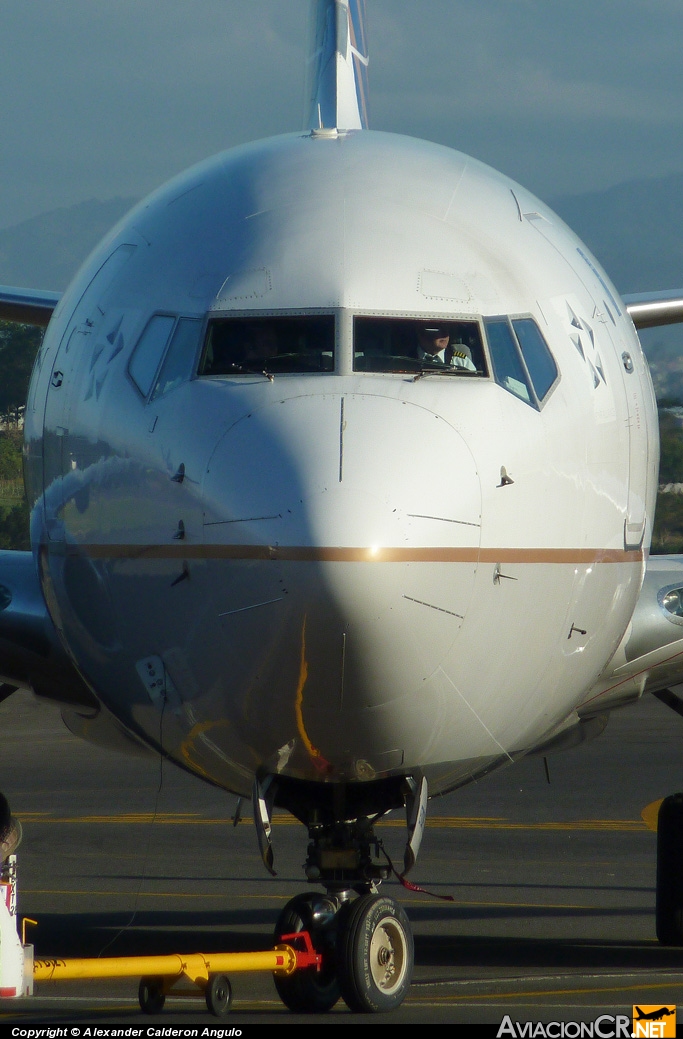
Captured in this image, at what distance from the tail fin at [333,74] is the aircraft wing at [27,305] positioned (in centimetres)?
266

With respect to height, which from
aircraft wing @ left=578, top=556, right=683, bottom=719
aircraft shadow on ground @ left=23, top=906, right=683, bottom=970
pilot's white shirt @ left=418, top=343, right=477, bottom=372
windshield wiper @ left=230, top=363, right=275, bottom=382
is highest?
pilot's white shirt @ left=418, top=343, right=477, bottom=372

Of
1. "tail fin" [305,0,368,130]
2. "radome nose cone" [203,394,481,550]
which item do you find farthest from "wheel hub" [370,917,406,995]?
"tail fin" [305,0,368,130]

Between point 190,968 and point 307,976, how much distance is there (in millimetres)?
618

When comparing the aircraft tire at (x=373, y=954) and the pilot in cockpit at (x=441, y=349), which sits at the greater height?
the pilot in cockpit at (x=441, y=349)

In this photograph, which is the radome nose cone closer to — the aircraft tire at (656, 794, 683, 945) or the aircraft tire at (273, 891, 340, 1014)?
the aircraft tire at (273, 891, 340, 1014)

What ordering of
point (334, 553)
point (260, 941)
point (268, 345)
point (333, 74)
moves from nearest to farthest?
point (334, 553) → point (268, 345) → point (333, 74) → point (260, 941)

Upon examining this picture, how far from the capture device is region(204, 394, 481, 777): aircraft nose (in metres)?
6.07

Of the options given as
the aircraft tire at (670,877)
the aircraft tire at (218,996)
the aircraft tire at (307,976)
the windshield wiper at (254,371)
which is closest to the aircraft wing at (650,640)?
the aircraft tire at (670,877)

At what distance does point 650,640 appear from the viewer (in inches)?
392

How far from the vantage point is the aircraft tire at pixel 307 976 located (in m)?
7.92

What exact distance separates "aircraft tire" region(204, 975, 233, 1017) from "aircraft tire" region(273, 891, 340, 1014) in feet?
1.17

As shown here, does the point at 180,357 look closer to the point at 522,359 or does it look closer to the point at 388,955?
the point at 522,359

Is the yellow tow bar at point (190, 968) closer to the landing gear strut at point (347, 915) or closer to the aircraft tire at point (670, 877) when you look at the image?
the landing gear strut at point (347, 915)

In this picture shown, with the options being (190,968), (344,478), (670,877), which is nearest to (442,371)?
(344,478)
